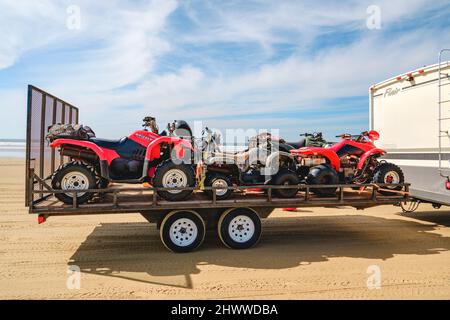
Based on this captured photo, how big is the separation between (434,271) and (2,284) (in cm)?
560

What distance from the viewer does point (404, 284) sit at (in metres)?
4.60

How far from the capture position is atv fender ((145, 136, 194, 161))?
608cm

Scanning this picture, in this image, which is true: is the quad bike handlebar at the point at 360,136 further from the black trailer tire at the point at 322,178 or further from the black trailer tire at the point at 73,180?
the black trailer tire at the point at 73,180

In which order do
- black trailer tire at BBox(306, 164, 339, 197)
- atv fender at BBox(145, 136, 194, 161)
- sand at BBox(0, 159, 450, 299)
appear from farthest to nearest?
1. black trailer tire at BBox(306, 164, 339, 197)
2. atv fender at BBox(145, 136, 194, 161)
3. sand at BBox(0, 159, 450, 299)

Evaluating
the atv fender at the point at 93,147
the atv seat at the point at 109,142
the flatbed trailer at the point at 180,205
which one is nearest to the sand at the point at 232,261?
the flatbed trailer at the point at 180,205

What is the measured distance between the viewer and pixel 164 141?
6160 millimetres

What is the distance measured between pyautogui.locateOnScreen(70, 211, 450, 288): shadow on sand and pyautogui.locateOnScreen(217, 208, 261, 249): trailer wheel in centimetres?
15

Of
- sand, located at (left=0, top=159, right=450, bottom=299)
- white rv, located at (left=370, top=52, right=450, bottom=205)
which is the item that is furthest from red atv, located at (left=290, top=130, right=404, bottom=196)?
sand, located at (left=0, top=159, right=450, bottom=299)

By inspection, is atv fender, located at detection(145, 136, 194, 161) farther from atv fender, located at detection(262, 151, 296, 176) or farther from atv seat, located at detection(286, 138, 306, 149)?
atv seat, located at detection(286, 138, 306, 149)

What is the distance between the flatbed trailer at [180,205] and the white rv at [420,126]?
1049 mm

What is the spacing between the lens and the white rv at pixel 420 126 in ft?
22.3
